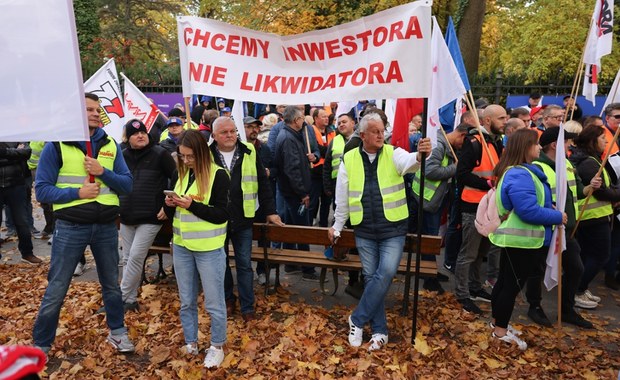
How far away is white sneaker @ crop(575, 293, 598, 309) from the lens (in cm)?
586

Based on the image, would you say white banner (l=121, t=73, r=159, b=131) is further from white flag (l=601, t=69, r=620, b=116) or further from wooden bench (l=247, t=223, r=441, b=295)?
white flag (l=601, t=69, r=620, b=116)

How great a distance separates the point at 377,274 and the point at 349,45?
201 centimetres

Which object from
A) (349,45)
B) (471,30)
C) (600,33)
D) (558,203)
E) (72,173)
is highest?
(471,30)

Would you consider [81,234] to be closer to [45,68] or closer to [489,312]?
[45,68]

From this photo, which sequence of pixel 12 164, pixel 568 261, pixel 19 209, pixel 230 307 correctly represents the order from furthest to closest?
pixel 19 209 < pixel 12 164 < pixel 230 307 < pixel 568 261

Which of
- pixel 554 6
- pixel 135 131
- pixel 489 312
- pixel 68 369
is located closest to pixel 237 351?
pixel 68 369

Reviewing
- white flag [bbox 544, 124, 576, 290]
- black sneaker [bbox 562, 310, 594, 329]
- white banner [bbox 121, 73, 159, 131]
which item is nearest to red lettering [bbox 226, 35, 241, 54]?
white flag [bbox 544, 124, 576, 290]

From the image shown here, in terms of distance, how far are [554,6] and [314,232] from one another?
1884cm

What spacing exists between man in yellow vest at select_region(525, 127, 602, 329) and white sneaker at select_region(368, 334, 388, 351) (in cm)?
155

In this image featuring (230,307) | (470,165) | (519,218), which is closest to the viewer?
(519,218)

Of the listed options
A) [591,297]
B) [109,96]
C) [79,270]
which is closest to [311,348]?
[591,297]

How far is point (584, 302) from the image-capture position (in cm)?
589

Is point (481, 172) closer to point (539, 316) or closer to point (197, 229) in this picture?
point (539, 316)

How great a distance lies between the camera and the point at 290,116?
6.57m
